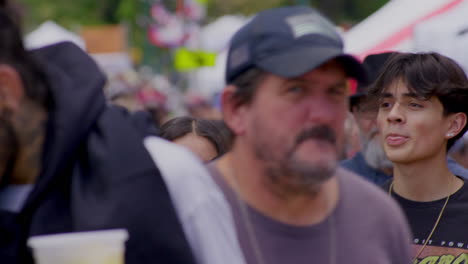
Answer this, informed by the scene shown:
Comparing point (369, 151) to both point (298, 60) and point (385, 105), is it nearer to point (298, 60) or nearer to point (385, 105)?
point (385, 105)

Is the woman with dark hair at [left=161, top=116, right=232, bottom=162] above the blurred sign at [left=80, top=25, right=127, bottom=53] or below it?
above

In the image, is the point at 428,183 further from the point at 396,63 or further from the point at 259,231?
the point at 259,231

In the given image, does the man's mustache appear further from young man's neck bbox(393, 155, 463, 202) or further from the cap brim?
young man's neck bbox(393, 155, 463, 202)

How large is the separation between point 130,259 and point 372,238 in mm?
826

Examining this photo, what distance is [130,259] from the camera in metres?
2.34

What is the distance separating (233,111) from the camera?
2.78 metres

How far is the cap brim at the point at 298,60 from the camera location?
99.3 inches

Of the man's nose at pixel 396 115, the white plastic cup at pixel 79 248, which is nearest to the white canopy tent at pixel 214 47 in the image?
the man's nose at pixel 396 115

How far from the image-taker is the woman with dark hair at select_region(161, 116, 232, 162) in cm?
482

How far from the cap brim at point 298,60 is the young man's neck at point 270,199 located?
1.04 ft


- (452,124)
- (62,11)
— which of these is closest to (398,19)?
(452,124)

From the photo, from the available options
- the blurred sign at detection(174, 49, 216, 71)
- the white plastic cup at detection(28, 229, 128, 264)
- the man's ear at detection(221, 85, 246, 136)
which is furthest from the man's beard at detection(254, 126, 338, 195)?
the blurred sign at detection(174, 49, 216, 71)

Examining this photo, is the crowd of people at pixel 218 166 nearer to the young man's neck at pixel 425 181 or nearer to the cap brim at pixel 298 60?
the cap brim at pixel 298 60

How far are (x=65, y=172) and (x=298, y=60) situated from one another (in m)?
0.72
